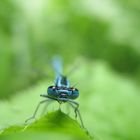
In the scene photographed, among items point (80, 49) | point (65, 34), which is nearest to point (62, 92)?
point (80, 49)

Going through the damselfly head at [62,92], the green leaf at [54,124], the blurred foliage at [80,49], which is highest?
the blurred foliage at [80,49]

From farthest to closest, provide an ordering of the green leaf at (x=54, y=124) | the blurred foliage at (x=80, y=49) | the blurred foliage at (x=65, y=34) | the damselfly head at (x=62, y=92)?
the blurred foliage at (x=65, y=34)
the blurred foliage at (x=80, y=49)
the damselfly head at (x=62, y=92)
the green leaf at (x=54, y=124)

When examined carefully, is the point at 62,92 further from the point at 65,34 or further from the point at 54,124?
the point at 65,34

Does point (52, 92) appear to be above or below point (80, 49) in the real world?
below

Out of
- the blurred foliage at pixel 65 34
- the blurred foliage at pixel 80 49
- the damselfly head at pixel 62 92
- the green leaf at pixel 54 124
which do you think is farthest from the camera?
the blurred foliage at pixel 65 34

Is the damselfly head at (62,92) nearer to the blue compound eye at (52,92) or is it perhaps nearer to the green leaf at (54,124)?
the blue compound eye at (52,92)

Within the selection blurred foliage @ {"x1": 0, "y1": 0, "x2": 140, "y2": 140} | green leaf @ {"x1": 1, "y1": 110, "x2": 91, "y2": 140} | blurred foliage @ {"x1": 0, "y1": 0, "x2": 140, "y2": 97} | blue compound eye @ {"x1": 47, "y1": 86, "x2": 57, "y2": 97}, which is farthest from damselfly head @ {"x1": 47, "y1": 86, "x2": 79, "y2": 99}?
blurred foliage @ {"x1": 0, "y1": 0, "x2": 140, "y2": 97}

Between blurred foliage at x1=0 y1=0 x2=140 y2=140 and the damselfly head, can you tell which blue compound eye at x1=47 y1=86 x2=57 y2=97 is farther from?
blurred foliage at x1=0 y1=0 x2=140 y2=140

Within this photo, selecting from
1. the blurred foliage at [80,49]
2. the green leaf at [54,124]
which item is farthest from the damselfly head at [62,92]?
the blurred foliage at [80,49]

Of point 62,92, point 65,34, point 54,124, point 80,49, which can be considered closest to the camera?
point 54,124

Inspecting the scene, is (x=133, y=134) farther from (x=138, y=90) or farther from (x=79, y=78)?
(x=79, y=78)
